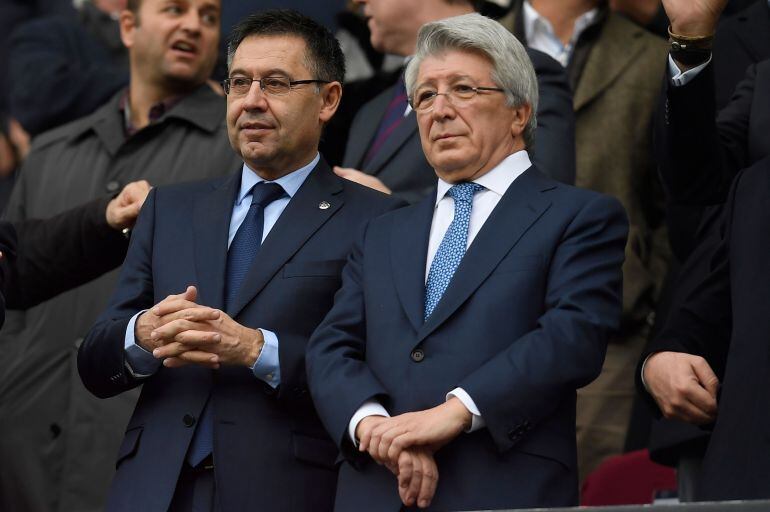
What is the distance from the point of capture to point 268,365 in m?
4.27

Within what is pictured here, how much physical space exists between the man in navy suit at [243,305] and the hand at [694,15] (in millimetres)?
993

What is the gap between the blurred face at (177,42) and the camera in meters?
6.02

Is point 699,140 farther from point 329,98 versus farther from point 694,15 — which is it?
point 329,98

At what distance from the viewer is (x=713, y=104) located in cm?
428

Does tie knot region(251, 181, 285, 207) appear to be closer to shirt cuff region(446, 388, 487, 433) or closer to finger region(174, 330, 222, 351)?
finger region(174, 330, 222, 351)

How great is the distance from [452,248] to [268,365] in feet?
1.88

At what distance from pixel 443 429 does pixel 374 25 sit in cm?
227

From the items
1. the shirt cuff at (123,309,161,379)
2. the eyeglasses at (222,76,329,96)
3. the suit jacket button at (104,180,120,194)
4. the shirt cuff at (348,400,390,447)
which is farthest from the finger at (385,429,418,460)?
the suit jacket button at (104,180,120,194)

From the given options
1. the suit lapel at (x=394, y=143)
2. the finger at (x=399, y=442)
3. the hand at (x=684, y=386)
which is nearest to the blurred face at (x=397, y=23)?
the suit lapel at (x=394, y=143)

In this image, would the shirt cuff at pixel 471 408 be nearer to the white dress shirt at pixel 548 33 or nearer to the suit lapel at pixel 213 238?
the suit lapel at pixel 213 238

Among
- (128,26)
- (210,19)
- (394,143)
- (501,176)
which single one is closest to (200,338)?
(501,176)

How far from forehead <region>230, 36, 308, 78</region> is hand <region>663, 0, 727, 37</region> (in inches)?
44.5

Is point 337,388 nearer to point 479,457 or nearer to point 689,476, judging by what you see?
point 479,457

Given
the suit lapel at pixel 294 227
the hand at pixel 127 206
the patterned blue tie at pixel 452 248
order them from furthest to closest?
the hand at pixel 127 206, the suit lapel at pixel 294 227, the patterned blue tie at pixel 452 248
